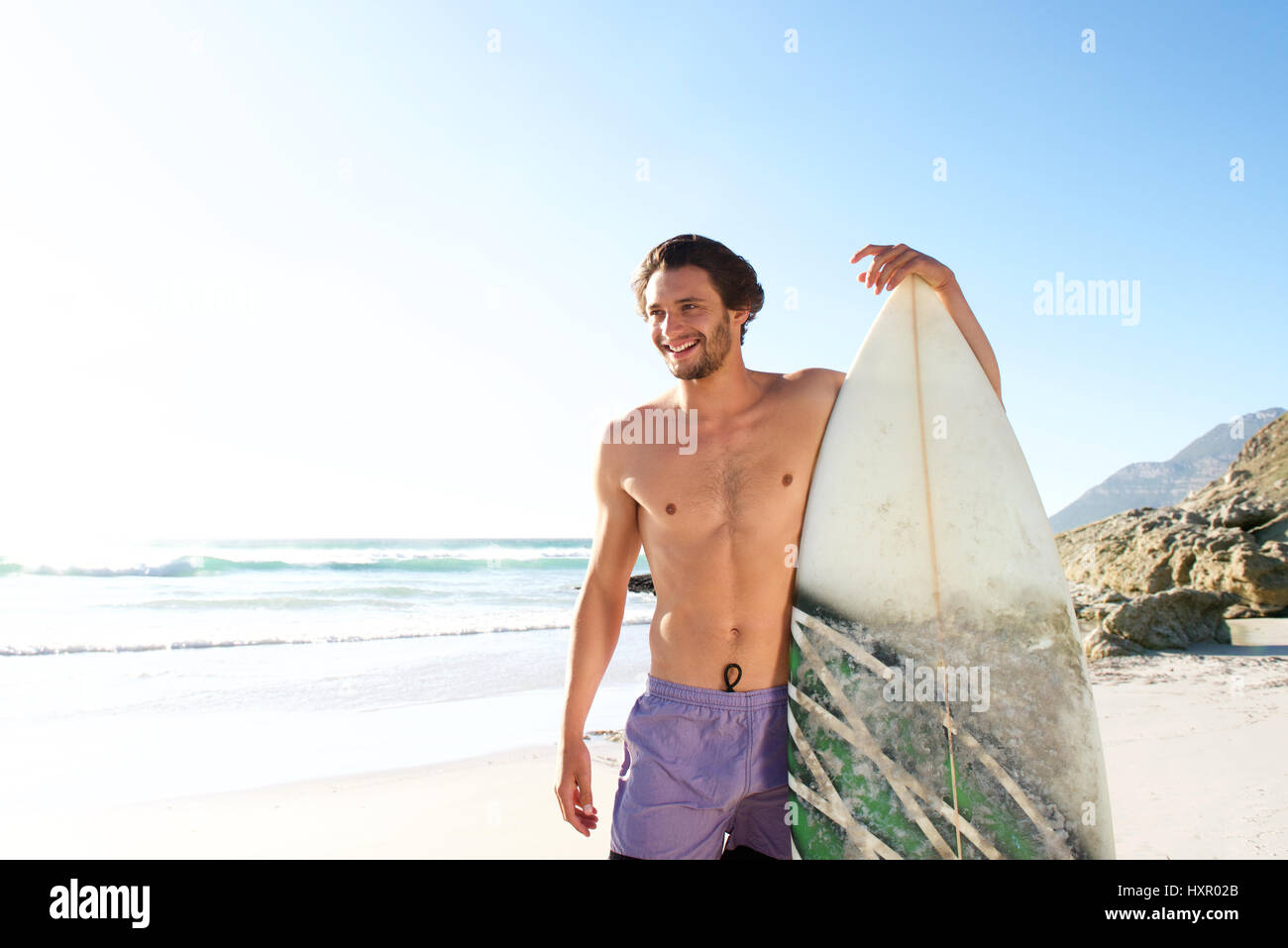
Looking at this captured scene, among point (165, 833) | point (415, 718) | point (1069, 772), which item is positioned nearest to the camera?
point (1069, 772)

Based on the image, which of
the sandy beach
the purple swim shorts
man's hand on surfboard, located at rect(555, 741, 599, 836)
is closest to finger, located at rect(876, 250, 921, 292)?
the purple swim shorts

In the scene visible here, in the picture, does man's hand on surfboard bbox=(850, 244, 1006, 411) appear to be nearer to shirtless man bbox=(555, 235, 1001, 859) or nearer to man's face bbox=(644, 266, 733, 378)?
shirtless man bbox=(555, 235, 1001, 859)

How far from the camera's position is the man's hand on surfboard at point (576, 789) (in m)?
2.05

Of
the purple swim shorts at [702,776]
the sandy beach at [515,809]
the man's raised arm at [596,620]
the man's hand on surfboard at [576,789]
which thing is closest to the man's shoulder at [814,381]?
the man's raised arm at [596,620]

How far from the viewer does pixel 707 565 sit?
6.77ft

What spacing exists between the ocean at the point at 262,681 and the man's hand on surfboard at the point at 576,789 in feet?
9.78

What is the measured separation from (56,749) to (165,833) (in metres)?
1.87

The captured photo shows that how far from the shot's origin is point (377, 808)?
3.99 m

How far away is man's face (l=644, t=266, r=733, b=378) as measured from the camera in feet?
6.89

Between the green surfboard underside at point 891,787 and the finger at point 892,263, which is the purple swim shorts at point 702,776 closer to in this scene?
the green surfboard underside at point 891,787

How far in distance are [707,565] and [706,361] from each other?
0.52m

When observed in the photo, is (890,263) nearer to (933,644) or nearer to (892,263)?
(892,263)
